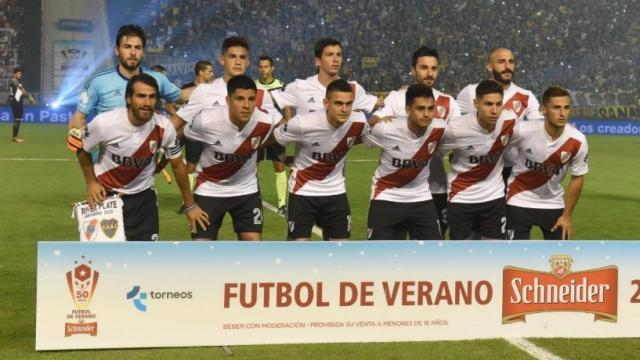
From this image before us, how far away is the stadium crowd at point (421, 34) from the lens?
137 ft

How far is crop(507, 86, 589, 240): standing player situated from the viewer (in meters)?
7.09

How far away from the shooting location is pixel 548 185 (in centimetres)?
725

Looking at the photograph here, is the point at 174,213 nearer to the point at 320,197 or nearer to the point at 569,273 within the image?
the point at 320,197

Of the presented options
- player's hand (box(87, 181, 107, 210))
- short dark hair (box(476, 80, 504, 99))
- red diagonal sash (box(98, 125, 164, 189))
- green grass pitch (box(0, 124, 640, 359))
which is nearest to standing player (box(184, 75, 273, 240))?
red diagonal sash (box(98, 125, 164, 189))

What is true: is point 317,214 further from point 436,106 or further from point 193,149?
point 436,106

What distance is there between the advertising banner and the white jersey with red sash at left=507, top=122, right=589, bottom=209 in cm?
104

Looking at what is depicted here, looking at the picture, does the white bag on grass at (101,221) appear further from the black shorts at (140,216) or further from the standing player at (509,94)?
the standing player at (509,94)

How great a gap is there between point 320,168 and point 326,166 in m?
0.05

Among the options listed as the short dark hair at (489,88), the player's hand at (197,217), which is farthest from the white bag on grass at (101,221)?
the short dark hair at (489,88)

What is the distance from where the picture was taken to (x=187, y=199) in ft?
21.8

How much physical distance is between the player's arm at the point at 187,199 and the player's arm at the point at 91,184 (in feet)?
1.74

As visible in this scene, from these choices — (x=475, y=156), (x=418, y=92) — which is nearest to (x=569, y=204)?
Answer: (x=475, y=156)

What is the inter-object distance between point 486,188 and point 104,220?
121 inches

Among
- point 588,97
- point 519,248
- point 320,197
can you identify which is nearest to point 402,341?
point 519,248
